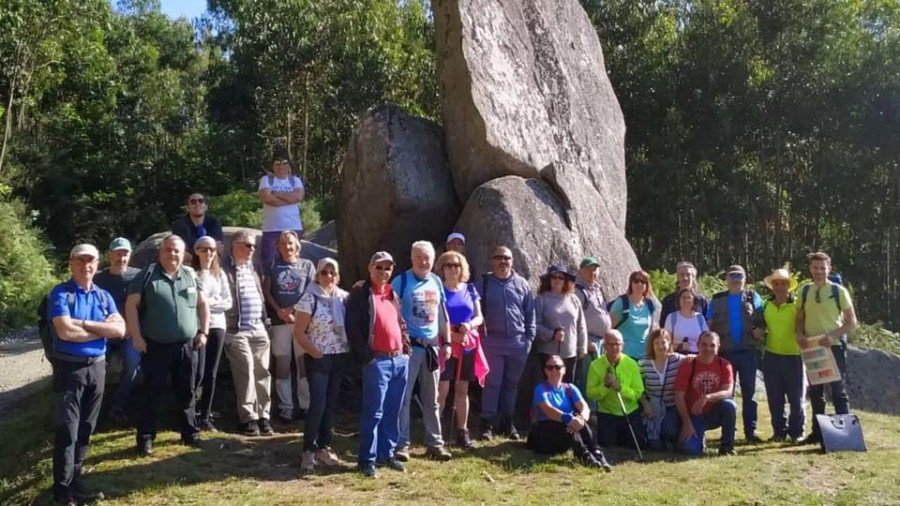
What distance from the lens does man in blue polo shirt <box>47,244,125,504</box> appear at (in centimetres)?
610

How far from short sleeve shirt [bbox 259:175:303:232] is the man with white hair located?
253 cm

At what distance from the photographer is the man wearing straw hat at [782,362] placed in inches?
Result: 333

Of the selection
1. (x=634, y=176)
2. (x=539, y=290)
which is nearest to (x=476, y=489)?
(x=539, y=290)

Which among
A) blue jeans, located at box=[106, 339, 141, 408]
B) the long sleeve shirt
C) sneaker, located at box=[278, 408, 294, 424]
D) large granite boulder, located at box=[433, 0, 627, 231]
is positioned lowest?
sneaker, located at box=[278, 408, 294, 424]

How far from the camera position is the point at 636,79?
21.5m

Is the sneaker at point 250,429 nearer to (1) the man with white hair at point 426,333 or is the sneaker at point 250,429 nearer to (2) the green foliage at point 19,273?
(1) the man with white hair at point 426,333

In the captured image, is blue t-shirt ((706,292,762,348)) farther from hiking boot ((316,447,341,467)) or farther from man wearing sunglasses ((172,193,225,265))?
man wearing sunglasses ((172,193,225,265))

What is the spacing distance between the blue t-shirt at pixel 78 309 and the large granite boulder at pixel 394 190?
427cm

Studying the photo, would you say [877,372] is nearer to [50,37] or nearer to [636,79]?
[636,79]

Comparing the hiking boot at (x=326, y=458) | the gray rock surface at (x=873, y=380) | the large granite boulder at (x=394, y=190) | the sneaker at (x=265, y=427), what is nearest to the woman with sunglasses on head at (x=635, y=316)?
the large granite boulder at (x=394, y=190)

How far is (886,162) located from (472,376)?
49.4ft

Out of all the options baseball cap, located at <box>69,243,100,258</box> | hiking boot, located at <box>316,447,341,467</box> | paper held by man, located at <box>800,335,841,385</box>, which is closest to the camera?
baseball cap, located at <box>69,243,100,258</box>

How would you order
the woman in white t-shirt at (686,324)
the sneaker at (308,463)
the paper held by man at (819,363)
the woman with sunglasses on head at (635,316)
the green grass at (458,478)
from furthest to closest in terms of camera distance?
the woman with sunglasses on head at (635,316)
the woman in white t-shirt at (686,324)
the paper held by man at (819,363)
the sneaker at (308,463)
the green grass at (458,478)

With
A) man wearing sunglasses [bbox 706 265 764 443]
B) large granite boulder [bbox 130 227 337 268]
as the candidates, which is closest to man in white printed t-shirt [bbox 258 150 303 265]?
large granite boulder [bbox 130 227 337 268]
